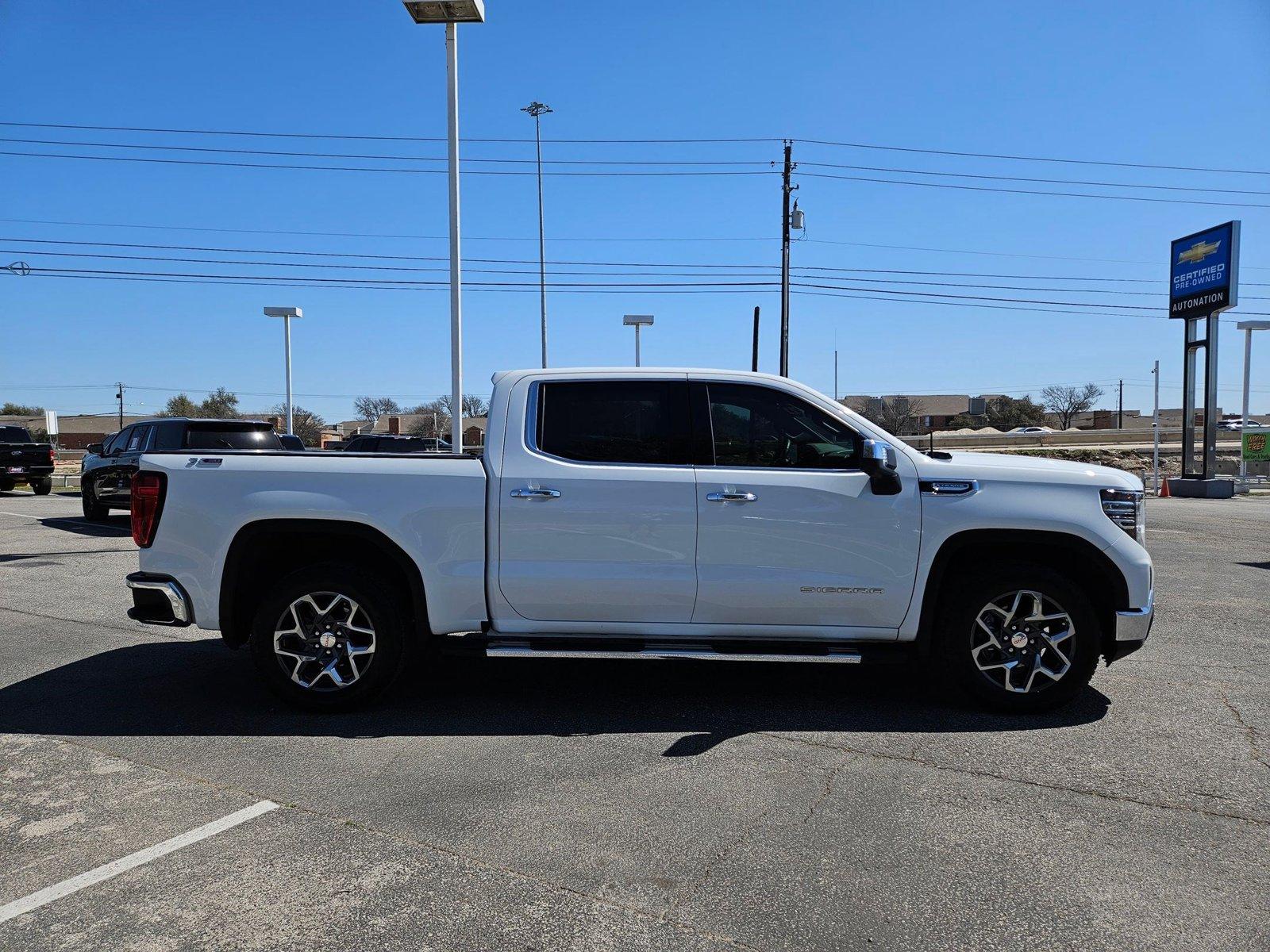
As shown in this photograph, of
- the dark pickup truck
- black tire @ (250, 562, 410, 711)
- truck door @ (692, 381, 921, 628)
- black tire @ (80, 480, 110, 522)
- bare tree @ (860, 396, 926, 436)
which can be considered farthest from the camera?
bare tree @ (860, 396, 926, 436)

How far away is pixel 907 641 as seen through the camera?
5.24 meters

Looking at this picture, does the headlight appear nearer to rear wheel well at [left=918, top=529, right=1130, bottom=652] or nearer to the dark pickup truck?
rear wheel well at [left=918, top=529, right=1130, bottom=652]

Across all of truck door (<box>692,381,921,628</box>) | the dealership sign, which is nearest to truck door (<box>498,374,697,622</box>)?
truck door (<box>692,381,921,628</box>)

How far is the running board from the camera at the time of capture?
16.6 feet

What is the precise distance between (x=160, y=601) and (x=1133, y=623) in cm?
547

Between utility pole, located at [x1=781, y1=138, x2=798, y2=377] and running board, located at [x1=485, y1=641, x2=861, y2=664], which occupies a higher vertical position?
utility pole, located at [x1=781, y1=138, x2=798, y2=377]

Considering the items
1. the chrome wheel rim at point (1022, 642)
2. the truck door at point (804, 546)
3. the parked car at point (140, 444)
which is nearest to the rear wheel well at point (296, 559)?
the truck door at point (804, 546)

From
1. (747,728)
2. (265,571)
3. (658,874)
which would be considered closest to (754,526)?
(747,728)

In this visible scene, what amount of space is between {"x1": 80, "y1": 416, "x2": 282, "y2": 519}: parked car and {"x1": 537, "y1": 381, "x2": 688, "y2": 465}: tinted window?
924cm

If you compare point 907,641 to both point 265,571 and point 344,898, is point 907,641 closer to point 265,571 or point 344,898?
point 344,898

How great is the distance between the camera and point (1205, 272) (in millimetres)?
27219

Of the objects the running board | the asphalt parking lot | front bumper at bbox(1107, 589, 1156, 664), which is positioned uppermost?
front bumper at bbox(1107, 589, 1156, 664)

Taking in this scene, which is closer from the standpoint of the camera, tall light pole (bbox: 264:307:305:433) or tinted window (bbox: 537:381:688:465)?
tinted window (bbox: 537:381:688:465)

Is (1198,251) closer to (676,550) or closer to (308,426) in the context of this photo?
(676,550)
